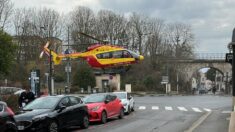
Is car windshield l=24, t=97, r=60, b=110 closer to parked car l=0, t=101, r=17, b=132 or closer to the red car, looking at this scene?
the red car

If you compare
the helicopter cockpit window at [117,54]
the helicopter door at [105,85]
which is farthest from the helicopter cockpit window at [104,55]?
the helicopter door at [105,85]

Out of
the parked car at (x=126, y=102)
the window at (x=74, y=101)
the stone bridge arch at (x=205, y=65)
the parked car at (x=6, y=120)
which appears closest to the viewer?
the parked car at (x=6, y=120)

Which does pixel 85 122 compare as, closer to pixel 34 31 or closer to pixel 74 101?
pixel 74 101

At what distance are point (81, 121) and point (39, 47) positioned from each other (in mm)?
69922

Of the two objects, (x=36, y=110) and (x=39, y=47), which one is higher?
(x=39, y=47)

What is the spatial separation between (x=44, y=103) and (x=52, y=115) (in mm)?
1384

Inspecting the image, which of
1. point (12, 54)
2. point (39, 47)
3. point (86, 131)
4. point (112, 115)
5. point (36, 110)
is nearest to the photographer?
point (36, 110)

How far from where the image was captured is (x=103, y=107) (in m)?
23.5

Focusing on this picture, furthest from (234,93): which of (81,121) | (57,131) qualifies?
(57,131)

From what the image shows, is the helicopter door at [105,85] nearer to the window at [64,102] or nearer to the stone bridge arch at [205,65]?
the stone bridge arch at [205,65]

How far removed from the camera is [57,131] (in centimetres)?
1819

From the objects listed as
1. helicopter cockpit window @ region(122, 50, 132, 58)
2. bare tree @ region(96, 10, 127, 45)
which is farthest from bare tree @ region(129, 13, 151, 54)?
helicopter cockpit window @ region(122, 50, 132, 58)

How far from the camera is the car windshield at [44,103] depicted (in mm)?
18766

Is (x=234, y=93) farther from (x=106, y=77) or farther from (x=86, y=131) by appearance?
(x=106, y=77)
